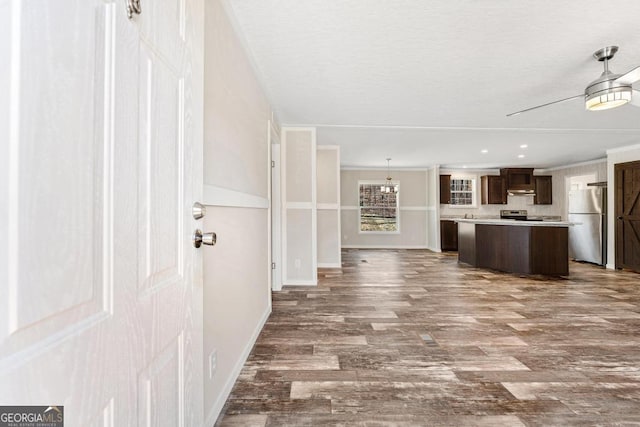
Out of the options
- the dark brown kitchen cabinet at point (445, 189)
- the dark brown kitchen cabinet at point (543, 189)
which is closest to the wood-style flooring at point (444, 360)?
the dark brown kitchen cabinet at point (445, 189)

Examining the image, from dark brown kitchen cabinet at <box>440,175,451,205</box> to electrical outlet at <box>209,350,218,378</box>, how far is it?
7962 millimetres

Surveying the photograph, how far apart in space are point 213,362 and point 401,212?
7.84 metres

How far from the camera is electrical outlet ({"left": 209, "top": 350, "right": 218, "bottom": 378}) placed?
4.99 ft

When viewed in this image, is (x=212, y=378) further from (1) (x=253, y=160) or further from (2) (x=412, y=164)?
(2) (x=412, y=164)

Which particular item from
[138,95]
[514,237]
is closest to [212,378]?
[138,95]

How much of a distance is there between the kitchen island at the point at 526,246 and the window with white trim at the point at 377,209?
331 cm

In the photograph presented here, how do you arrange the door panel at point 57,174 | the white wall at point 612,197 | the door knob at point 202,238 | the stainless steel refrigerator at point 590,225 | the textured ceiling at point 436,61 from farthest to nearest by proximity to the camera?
the stainless steel refrigerator at point 590,225, the white wall at point 612,197, the textured ceiling at point 436,61, the door knob at point 202,238, the door panel at point 57,174

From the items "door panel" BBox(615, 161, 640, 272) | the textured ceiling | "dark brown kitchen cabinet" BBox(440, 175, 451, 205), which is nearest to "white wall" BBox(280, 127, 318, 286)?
the textured ceiling

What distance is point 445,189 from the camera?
332 inches

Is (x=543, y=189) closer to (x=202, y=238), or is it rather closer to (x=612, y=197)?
(x=612, y=197)

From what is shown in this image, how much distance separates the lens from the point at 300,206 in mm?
4355

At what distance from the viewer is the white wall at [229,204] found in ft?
4.92

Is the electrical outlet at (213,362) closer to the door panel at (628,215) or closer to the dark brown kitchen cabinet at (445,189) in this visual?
the door panel at (628,215)

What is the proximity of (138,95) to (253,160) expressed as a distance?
172 cm
